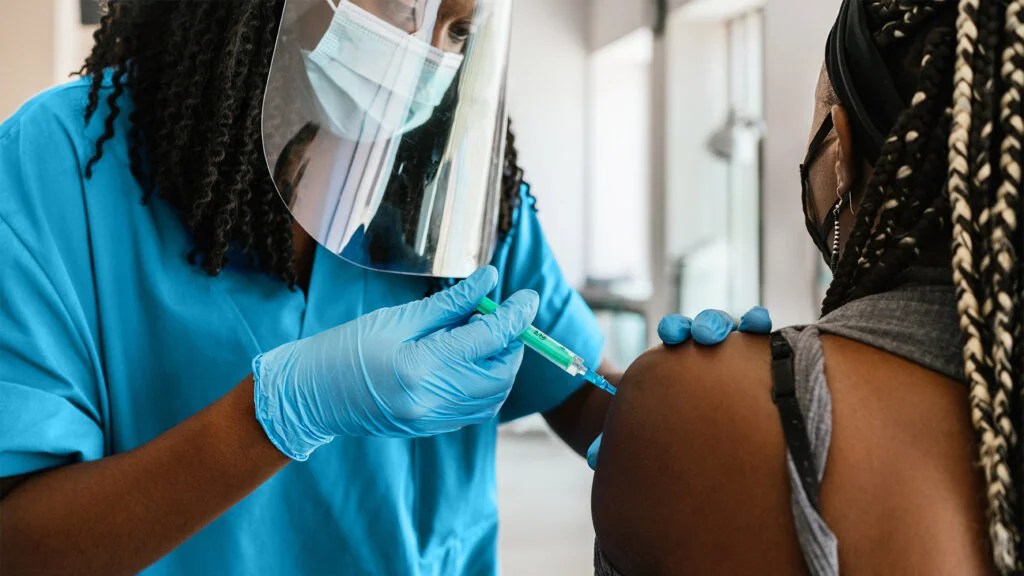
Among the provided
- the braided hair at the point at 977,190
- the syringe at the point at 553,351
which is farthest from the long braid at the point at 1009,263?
the syringe at the point at 553,351

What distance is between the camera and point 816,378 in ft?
→ 2.05

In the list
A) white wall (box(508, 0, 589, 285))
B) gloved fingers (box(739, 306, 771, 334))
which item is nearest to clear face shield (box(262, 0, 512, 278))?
gloved fingers (box(739, 306, 771, 334))

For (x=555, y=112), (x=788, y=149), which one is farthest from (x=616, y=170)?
(x=788, y=149)

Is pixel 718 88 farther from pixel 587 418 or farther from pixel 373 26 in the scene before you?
pixel 373 26

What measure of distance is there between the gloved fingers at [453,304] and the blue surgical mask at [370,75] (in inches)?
7.0

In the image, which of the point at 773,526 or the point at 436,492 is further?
the point at 436,492

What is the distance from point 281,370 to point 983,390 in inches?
24.4

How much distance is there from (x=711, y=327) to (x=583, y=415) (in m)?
0.48

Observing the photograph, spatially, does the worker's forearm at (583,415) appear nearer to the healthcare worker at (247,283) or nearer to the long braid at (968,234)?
the healthcare worker at (247,283)

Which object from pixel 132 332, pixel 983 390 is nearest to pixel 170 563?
pixel 132 332

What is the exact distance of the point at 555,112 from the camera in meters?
4.29

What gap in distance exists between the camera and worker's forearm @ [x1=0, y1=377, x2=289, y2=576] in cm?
79

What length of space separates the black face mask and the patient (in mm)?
33

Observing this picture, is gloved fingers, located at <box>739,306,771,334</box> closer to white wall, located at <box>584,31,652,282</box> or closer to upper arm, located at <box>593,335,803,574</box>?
upper arm, located at <box>593,335,803,574</box>
